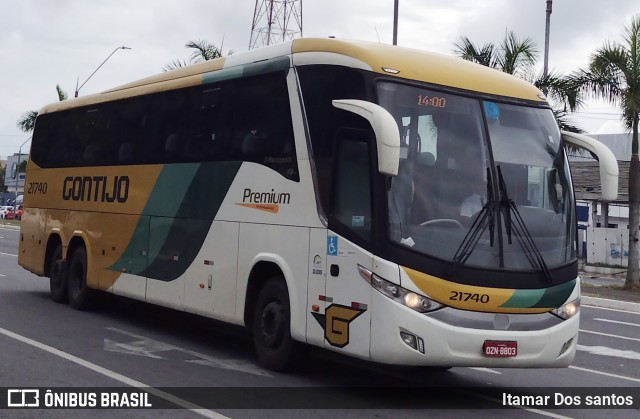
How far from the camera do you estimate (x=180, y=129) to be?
13227mm

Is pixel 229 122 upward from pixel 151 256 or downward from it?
upward

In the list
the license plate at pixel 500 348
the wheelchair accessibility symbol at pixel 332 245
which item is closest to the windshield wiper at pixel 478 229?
the license plate at pixel 500 348

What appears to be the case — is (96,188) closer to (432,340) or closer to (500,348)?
(432,340)

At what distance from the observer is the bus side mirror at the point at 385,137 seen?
8492 mm

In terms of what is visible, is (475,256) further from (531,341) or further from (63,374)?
(63,374)

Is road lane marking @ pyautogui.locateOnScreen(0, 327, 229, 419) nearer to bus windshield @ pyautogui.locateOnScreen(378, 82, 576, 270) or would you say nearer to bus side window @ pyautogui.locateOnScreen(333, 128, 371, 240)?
bus side window @ pyautogui.locateOnScreen(333, 128, 371, 240)

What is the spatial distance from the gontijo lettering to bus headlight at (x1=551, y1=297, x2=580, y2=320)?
7495mm

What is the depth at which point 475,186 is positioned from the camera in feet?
30.4

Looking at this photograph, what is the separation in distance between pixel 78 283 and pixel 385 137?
920 cm

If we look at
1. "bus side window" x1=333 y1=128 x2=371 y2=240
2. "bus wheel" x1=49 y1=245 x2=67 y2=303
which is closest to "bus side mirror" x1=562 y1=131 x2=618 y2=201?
"bus side window" x1=333 y1=128 x2=371 y2=240

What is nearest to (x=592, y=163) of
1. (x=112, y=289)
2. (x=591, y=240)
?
(x=591, y=240)

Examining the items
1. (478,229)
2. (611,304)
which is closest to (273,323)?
(478,229)

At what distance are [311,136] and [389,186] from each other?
1.44m

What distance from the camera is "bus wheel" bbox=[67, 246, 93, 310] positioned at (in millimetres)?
15953
